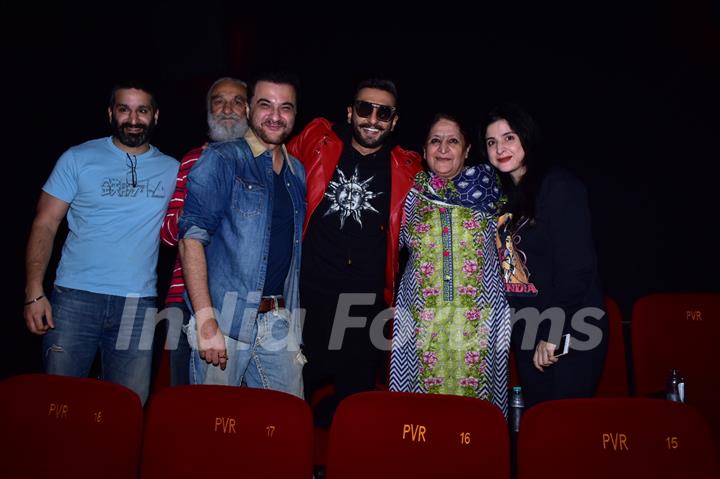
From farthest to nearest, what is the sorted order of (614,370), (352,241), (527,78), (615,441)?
(527,78) < (614,370) < (352,241) < (615,441)

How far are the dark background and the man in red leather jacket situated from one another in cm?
88

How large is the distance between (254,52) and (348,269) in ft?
6.80

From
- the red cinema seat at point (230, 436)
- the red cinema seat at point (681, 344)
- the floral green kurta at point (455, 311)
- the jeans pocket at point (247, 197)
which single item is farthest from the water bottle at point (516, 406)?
the jeans pocket at point (247, 197)

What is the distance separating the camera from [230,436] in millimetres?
1353

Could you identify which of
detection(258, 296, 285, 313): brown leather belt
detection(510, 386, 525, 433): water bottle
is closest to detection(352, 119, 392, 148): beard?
detection(258, 296, 285, 313): brown leather belt

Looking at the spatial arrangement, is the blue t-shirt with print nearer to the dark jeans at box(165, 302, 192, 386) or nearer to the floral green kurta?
the dark jeans at box(165, 302, 192, 386)

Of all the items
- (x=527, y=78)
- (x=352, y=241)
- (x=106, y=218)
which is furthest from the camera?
(x=527, y=78)

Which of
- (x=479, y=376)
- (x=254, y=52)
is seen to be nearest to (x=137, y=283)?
(x=479, y=376)

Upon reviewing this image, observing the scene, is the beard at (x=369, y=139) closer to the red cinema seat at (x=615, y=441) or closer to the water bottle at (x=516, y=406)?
the water bottle at (x=516, y=406)

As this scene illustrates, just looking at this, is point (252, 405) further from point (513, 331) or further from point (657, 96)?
point (657, 96)

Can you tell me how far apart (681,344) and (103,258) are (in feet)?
8.03

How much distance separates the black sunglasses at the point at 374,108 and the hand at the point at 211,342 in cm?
113

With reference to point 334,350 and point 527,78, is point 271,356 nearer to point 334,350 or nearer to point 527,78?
point 334,350

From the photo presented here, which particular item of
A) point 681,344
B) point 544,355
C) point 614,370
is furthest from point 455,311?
point 681,344
